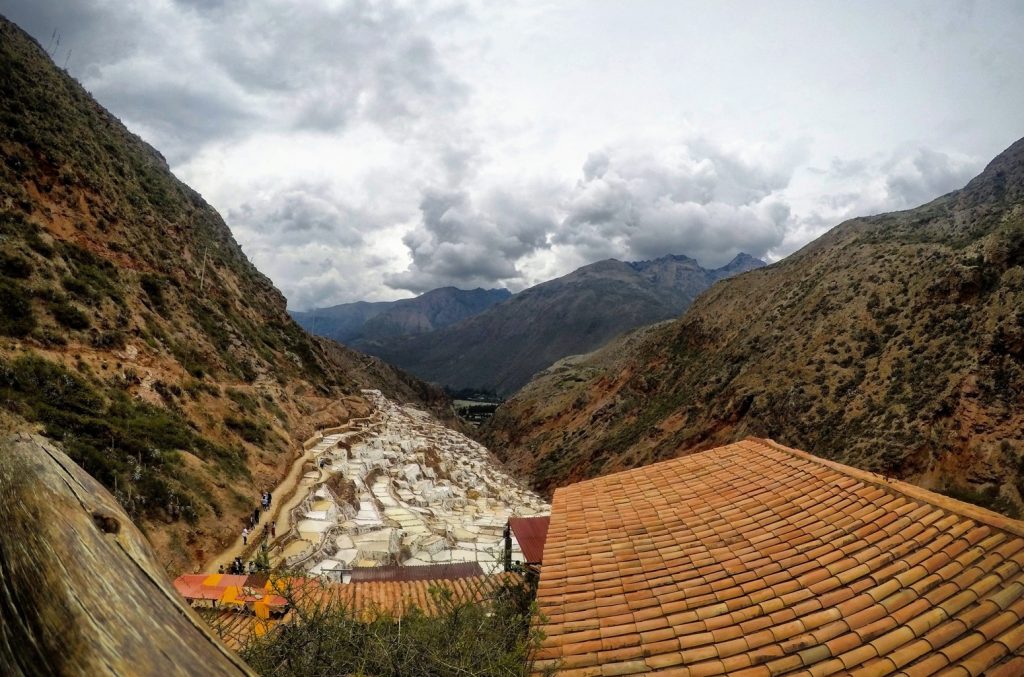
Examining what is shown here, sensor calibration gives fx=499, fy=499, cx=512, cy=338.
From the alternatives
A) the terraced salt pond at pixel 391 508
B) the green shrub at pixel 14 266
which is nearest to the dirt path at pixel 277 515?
the terraced salt pond at pixel 391 508

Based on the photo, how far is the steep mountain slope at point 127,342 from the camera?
614 inches

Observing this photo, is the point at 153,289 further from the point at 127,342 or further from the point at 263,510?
the point at 263,510

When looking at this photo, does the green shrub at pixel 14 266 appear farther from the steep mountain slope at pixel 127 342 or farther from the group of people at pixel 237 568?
the group of people at pixel 237 568

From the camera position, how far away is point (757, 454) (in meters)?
9.84

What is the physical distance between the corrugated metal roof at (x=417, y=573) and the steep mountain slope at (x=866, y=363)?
62.8 feet

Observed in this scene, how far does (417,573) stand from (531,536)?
417 centimetres

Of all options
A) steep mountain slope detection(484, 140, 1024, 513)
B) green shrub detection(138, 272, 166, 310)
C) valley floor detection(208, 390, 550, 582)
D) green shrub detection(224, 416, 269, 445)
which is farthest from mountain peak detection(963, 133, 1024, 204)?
green shrub detection(138, 272, 166, 310)

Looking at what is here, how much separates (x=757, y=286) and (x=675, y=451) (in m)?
24.5

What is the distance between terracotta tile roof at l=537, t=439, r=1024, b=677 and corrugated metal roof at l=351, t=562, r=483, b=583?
5.04 m

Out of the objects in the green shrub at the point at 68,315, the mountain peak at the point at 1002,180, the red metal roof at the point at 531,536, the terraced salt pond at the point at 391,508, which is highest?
the mountain peak at the point at 1002,180

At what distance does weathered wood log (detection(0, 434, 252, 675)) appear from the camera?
163 cm

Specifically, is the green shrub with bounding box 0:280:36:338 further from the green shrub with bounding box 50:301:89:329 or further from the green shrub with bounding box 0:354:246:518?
the green shrub with bounding box 0:354:246:518

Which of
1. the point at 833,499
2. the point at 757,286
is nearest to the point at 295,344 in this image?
the point at 757,286

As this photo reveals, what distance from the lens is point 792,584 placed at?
5938mm
